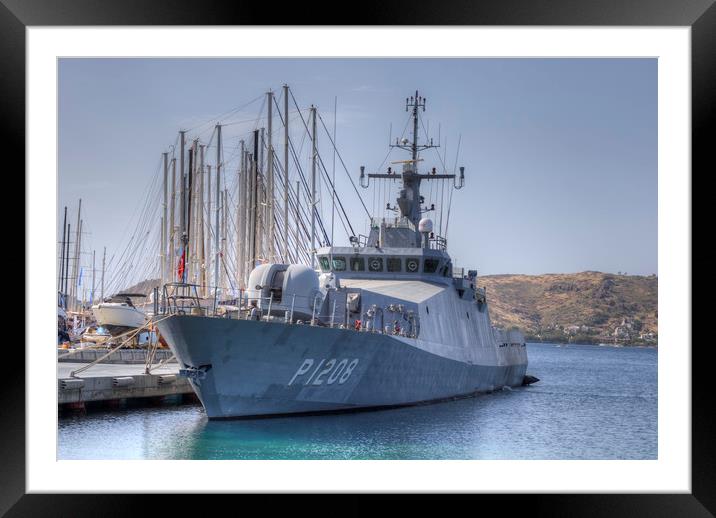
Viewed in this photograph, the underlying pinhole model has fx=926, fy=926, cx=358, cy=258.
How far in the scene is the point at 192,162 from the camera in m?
30.7

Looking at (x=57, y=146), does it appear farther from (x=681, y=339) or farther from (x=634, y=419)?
(x=634, y=419)

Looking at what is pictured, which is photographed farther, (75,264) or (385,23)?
(75,264)

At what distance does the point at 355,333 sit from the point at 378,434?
1.99 m

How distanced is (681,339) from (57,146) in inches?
258

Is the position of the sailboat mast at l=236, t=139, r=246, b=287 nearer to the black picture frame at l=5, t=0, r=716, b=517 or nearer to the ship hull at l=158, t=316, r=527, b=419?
the ship hull at l=158, t=316, r=527, b=419

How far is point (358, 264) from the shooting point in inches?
903

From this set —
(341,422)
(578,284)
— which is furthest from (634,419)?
(578,284)

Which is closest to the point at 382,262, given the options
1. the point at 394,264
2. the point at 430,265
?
the point at 394,264

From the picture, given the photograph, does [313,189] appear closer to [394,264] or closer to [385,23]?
[394,264]

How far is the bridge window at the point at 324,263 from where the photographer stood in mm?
23172

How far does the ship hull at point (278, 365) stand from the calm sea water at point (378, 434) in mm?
328

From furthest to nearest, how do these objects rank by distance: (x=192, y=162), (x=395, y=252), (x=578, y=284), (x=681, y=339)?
(x=578, y=284)
(x=192, y=162)
(x=395, y=252)
(x=681, y=339)

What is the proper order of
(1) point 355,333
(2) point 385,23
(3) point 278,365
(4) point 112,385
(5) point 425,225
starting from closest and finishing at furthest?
(2) point 385,23 < (3) point 278,365 < (1) point 355,333 < (4) point 112,385 < (5) point 425,225

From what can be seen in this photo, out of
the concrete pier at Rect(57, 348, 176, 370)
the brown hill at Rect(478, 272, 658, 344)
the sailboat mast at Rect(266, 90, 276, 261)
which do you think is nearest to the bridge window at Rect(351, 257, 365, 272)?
the sailboat mast at Rect(266, 90, 276, 261)
